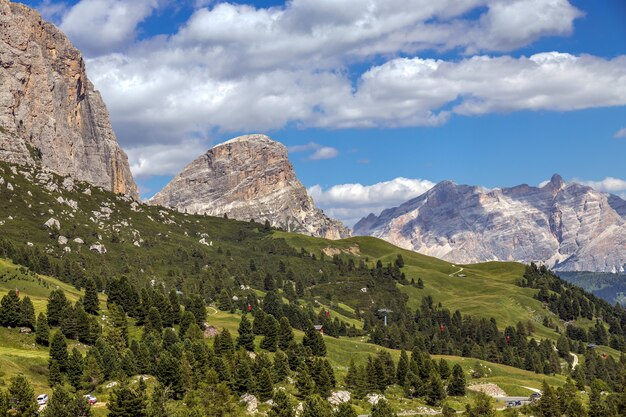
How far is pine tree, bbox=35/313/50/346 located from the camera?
582 feet

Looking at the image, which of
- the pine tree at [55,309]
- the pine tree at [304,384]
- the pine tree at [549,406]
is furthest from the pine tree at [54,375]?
the pine tree at [549,406]

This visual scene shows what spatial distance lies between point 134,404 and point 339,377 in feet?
224

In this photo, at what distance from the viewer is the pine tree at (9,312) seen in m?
180

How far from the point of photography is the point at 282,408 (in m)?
137

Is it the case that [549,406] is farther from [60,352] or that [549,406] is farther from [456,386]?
[60,352]

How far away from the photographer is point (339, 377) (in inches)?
7219

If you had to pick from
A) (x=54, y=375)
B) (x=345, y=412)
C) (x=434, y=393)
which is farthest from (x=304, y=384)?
(x=54, y=375)

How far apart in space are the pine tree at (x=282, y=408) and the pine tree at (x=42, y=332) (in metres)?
68.2

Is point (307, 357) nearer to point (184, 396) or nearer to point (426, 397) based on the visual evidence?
point (426, 397)

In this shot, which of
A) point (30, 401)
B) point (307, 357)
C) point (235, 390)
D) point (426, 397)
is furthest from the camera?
point (307, 357)

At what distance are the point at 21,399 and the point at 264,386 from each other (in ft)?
167

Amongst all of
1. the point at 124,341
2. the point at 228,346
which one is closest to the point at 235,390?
the point at 228,346

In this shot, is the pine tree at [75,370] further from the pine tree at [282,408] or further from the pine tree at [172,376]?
the pine tree at [282,408]

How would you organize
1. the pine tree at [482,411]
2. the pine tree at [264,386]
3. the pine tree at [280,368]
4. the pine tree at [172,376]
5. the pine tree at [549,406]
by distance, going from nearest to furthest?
the pine tree at [482,411] < the pine tree at [172,376] < the pine tree at [264,386] < the pine tree at [549,406] < the pine tree at [280,368]
